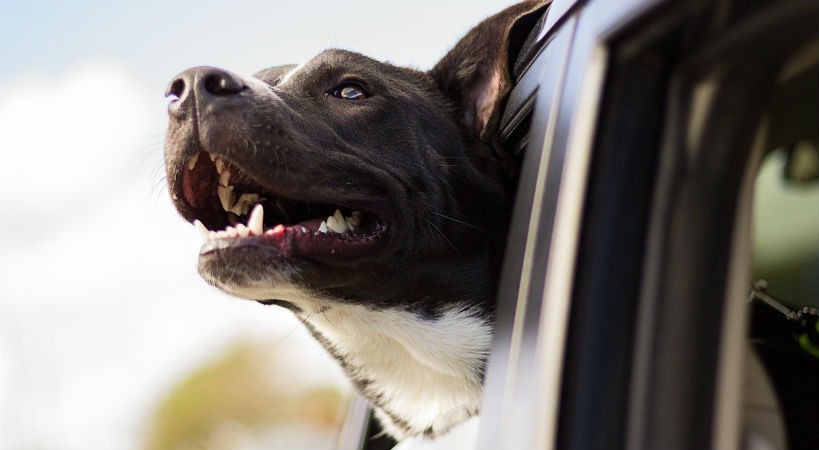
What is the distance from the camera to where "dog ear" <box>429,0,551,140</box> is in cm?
251

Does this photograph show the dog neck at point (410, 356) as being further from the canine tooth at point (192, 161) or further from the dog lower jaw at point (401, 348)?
the canine tooth at point (192, 161)

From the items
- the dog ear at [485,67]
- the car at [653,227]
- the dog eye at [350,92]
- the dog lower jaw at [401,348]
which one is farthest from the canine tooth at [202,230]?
the car at [653,227]

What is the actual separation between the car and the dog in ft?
3.14

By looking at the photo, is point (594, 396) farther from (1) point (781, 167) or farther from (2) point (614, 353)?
(1) point (781, 167)

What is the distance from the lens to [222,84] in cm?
245

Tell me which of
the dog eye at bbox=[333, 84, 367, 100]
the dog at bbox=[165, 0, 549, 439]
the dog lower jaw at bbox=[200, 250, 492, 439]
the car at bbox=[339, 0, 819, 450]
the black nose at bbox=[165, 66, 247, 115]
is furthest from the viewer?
the dog eye at bbox=[333, 84, 367, 100]

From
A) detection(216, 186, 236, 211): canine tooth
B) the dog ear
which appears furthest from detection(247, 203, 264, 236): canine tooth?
the dog ear

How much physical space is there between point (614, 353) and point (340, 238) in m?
1.36

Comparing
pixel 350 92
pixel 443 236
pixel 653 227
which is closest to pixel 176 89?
pixel 350 92

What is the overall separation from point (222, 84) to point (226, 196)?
1.14ft

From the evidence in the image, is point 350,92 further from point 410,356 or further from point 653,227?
point 653,227

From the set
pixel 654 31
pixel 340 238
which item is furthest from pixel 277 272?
pixel 654 31

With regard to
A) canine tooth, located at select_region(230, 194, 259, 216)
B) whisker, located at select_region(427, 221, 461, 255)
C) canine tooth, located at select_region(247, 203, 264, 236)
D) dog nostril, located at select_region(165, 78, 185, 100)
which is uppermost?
dog nostril, located at select_region(165, 78, 185, 100)

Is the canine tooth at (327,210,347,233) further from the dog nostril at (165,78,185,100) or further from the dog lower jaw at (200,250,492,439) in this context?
the dog nostril at (165,78,185,100)
